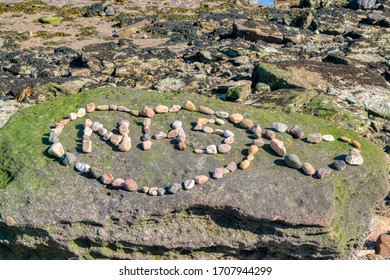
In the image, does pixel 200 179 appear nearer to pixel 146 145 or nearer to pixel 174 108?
pixel 146 145

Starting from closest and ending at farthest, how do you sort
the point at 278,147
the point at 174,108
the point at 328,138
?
the point at 278,147, the point at 328,138, the point at 174,108

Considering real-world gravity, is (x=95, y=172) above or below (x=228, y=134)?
below

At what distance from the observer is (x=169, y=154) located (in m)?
5.19

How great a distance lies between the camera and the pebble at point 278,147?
5.20 metres

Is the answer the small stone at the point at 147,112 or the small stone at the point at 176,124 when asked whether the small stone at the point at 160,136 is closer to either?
the small stone at the point at 176,124

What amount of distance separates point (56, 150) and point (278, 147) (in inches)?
86.1

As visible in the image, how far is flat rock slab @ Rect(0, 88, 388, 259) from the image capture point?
15.5 ft

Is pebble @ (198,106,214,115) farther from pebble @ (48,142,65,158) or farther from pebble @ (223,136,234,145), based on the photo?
pebble @ (48,142,65,158)

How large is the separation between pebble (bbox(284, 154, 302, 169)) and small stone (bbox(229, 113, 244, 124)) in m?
0.79

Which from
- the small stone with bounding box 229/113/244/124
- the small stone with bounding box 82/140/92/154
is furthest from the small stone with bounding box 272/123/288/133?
the small stone with bounding box 82/140/92/154

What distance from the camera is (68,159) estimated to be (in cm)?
504

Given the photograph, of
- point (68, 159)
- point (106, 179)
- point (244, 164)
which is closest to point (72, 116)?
point (68, 159)

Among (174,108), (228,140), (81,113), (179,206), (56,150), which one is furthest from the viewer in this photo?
(174,108)

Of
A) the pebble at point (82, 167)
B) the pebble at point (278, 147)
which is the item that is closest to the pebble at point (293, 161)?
the pebble at point (278, 147)
